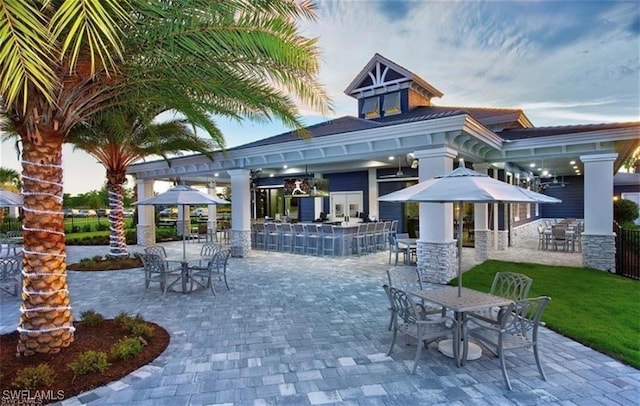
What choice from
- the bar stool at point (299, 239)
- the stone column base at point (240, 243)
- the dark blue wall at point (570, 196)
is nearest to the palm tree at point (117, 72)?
the stone column base at point (240, 243)

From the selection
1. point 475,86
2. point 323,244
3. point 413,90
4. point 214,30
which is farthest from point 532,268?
point 214,30

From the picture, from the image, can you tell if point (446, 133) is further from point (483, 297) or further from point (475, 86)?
point (475, 86)

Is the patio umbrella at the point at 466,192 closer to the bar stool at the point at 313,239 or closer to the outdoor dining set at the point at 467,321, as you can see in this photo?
the outdoor dining set at the point at 467,321

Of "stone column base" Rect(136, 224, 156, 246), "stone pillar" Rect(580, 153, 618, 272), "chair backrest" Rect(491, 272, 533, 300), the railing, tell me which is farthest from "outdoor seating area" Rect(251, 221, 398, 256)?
"chair backrest" Rect(491, 272, 533, 300)

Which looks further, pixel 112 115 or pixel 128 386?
pixel 112 115

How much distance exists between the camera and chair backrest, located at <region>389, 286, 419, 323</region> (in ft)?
12.2

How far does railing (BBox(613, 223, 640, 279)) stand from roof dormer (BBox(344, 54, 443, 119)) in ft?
26.8

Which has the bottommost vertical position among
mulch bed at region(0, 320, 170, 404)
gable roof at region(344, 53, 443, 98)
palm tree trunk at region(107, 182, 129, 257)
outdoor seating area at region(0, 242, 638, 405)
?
outdoor seating area at region(0, 242, 638, 405)

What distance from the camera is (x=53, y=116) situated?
3.98 meters

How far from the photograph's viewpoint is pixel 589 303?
20.5 feet

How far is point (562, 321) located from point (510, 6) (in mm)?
7746

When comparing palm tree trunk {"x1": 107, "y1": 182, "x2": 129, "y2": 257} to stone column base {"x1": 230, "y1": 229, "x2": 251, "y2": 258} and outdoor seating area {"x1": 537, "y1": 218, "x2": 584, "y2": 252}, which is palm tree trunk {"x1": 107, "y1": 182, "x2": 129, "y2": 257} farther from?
outdoor seating area {"x1": 537, "y1": 218, "x2": 584, "y2": 252}

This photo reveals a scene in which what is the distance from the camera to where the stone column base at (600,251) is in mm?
8961

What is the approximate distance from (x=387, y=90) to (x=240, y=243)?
8.71 meters
